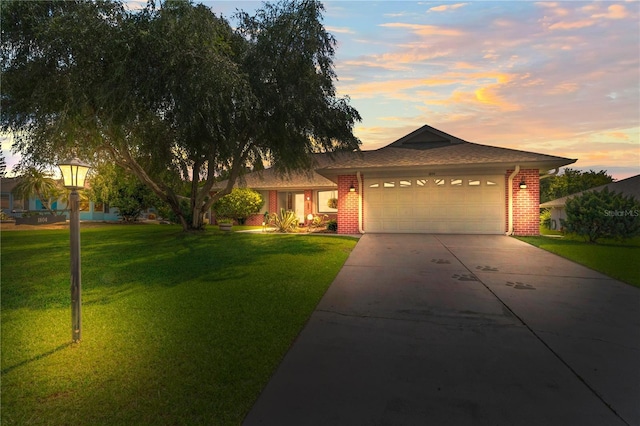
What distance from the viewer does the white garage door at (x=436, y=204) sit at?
1299 cm

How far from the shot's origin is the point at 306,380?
2.72 meters

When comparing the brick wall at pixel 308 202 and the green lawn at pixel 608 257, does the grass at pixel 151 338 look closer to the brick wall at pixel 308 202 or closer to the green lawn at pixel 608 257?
the green lawn at pixel 608 257

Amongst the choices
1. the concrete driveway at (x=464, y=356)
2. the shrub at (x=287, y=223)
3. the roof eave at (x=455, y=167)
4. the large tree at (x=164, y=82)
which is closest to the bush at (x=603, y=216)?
the roof eave at (x=455, y=167)

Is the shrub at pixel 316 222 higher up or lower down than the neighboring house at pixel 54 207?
lower down

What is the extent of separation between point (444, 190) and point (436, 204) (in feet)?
2.11

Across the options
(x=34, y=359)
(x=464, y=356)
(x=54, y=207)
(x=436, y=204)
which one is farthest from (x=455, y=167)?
(x=54, y=207)

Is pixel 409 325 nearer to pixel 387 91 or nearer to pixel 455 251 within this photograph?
pixel 455 251

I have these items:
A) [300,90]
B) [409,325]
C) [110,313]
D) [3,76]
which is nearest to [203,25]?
[300,90]

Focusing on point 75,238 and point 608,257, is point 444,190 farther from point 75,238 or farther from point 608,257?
point 75,238

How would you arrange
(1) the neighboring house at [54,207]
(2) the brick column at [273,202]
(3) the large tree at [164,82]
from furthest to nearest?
(1) the neighboring house at [54,207]
(2) the brick column at [273,202]
(3) the large tree at [164,82]

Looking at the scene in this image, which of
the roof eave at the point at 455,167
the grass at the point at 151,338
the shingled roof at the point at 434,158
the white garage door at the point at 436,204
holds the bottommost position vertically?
the grass at the point at 151,338

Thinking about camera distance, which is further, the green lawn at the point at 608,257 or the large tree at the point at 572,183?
the large tree at the point at 572,183

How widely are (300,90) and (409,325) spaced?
812 centimetres

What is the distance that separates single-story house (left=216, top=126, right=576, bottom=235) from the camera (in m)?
12.6
